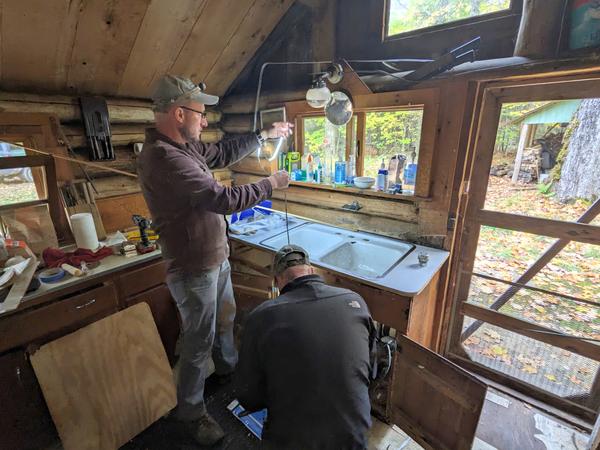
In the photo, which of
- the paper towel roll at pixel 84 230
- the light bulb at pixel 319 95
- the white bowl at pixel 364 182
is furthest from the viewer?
the white bowl at pixel 364 182

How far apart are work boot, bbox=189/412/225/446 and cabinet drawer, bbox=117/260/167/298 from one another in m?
0.85

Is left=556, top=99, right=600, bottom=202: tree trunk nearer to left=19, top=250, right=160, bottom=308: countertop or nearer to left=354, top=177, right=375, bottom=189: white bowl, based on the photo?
left=354, top=177, right=375, bottom=189: white bowl

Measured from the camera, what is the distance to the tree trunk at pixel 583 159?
1395 mm

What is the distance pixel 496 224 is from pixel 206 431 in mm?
2041

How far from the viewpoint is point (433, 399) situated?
4.64ft

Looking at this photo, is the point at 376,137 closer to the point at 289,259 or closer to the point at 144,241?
the point at 289,259

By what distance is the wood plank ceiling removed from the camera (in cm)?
147

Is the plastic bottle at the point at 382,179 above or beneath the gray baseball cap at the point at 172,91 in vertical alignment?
beneath

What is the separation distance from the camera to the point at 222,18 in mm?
1864

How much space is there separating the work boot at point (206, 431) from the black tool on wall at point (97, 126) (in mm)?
1842

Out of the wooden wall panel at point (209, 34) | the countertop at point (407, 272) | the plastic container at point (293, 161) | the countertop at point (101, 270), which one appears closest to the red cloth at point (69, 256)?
the countertop at point (101, 270)

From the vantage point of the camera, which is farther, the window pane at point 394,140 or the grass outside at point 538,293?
the window pane at point 394,140

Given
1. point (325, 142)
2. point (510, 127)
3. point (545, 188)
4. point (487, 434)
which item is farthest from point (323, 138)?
point (487, 434)

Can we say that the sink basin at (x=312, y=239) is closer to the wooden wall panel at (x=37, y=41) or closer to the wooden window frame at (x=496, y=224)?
the wooden window frame at (x=496, y=224)
